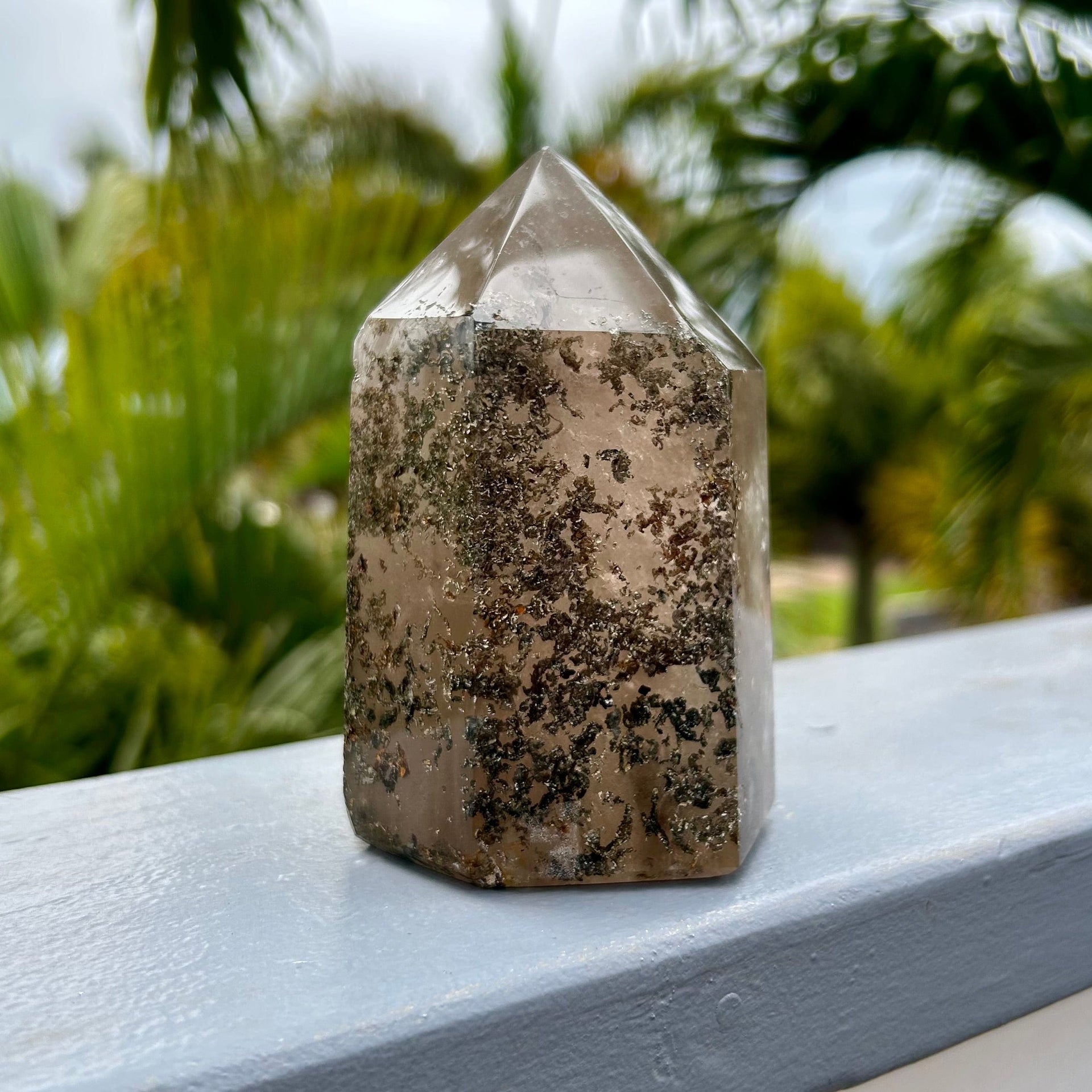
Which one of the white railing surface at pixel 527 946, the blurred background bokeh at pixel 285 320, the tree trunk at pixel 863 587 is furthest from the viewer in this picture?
the tree trunk at pixel 863 587

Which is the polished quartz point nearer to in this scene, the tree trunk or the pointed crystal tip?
the pointed crystal tip

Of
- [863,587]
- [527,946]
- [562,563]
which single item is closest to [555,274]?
[562,563]

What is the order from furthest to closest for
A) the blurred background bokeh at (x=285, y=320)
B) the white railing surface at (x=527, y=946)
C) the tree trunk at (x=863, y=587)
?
the tree trunk at (x=863, y=587) < the blurred background bokeh at (x=285, y=320) < the white railing surface at (x=527, y=946)

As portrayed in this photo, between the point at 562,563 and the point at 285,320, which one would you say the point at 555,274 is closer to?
the point at 562,563

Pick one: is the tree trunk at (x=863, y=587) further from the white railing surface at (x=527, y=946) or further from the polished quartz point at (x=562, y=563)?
the polished quartz point at (x=562, y=563)

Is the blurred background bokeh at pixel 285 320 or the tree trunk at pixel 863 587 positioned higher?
the blurred background bokeh at pixel 285 320

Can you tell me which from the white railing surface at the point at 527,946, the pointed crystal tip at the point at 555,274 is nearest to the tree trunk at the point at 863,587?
the white railing surface at the point at 527,946

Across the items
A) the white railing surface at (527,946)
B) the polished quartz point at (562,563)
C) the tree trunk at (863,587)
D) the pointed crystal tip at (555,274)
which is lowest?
the tree trunk at (863,587)
